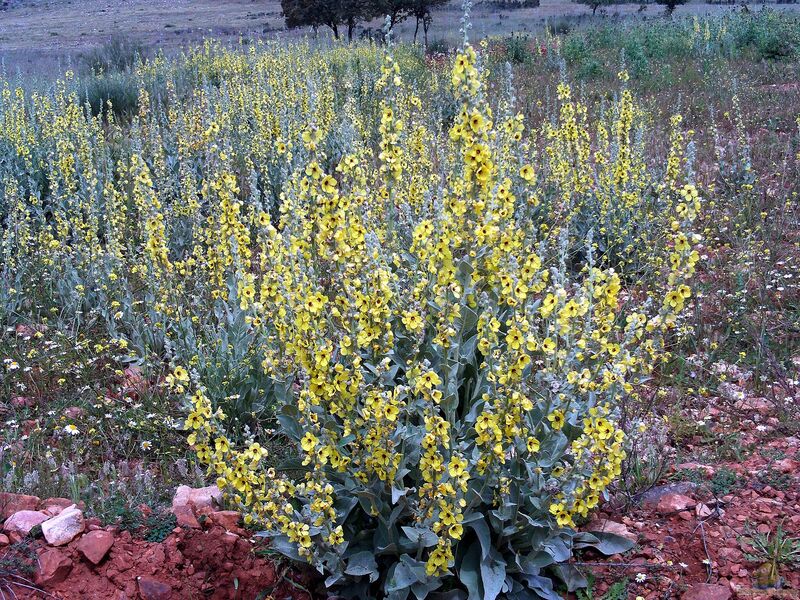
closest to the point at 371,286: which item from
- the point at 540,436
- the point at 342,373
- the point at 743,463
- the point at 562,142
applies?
the point at 342,373

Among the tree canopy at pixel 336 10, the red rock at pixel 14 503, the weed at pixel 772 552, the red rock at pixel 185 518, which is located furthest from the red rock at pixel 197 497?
the tree canopy at pixel 336 10

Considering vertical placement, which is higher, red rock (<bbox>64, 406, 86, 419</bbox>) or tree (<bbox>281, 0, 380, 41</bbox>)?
tree (<bbox>281, 0, 380, 41</bbox>)

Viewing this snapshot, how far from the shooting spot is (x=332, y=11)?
66.4 ft

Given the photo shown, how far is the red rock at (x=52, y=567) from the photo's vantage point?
8.56ft

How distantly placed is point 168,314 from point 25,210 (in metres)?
1.95

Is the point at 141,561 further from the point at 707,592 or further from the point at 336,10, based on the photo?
the point at 336,10

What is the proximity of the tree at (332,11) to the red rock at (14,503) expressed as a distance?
18.9 meters

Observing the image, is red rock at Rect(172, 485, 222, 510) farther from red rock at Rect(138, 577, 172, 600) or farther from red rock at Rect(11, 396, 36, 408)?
red rock at Rect(11, 396, 36, 408)

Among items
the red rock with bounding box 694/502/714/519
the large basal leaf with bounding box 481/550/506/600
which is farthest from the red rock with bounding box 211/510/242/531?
the red rock with bounding box 694/502/714/519

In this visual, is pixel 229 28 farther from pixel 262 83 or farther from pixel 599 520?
pixel 599 520

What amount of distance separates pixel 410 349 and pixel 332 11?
63.3ft

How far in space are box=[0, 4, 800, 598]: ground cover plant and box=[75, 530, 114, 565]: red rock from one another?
0.17 metres

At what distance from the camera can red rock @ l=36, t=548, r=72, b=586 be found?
2.61 m

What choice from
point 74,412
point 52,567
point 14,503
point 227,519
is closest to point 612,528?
point 227,519
